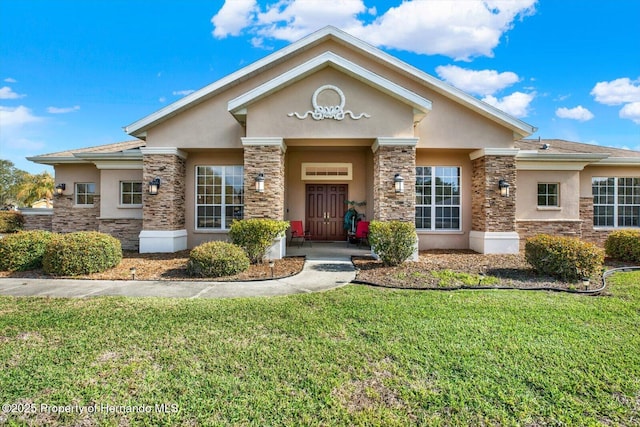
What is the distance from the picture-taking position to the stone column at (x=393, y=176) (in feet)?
32.8

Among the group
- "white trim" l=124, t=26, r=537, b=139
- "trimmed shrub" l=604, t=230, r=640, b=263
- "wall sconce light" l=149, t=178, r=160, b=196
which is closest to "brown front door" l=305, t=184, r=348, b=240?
"white trim" l=124, t=26, r=537, b=139

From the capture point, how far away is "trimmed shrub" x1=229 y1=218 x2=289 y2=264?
9.21 m

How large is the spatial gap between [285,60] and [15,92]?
17026 millimetres

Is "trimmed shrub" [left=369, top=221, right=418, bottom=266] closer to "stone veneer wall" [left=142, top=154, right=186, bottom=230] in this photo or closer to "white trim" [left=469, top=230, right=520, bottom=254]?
"white trim" [left=469, top=230, right=520, bottom=254]

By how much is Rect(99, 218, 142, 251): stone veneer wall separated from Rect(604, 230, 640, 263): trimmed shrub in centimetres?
1725

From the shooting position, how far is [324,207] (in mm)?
13883

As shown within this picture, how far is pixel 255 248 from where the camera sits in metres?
9.23

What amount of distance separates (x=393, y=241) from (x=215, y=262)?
479 centimetres

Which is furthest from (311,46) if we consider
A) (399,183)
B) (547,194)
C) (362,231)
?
(547,194)

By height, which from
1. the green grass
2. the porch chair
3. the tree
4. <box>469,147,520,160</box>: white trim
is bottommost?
the green grass

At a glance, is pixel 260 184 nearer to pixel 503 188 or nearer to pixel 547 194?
pixel 503 188

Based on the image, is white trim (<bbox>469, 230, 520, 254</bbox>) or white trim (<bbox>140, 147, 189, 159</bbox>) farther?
white trim (<bbox>140, 147, 189, 159</bbox>)

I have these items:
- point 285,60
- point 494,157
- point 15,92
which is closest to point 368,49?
point 285,60

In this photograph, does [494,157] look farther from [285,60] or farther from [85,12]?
[85,12]
